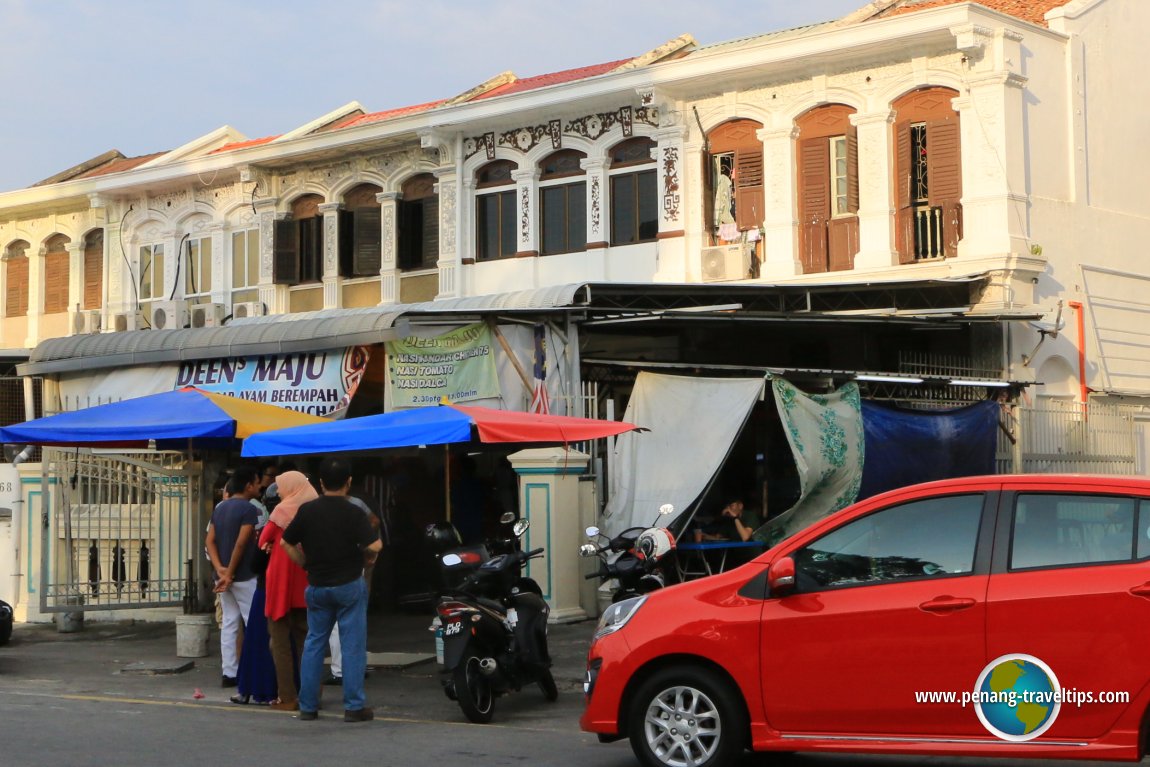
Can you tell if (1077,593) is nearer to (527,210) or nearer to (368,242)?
(527,210)

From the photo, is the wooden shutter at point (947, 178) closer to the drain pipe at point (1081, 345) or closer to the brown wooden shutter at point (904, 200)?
the brown wooden shutter at point (904, 200)

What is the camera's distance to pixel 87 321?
92.7 feet

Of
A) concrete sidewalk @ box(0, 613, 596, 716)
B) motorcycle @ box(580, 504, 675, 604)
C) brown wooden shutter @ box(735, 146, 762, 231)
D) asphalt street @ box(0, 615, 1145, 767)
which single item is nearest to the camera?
asphalt street @ box(0, 615, 1145, 767)

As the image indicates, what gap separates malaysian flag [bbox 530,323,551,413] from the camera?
1536cm

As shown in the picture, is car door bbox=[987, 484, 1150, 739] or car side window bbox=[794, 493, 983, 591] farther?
car side window bbox=[794, 493, 983, 591]

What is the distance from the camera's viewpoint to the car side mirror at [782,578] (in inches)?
293

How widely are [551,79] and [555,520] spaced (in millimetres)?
12960

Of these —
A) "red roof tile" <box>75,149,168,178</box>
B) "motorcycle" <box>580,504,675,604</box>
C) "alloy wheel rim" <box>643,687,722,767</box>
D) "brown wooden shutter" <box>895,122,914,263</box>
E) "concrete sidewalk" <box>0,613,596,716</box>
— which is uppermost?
"red roof tile" <box>75,149,168,178</box>

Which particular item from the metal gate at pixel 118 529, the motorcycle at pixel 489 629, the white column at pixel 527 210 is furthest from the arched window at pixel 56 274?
the motorcycle at pixel 489 629

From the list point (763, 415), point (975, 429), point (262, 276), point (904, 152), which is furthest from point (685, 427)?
point (262, 276)

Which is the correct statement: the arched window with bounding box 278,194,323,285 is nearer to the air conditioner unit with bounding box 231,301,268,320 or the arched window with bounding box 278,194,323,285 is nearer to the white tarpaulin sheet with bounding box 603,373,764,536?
the air conditioner unit with bounding box 231,301,268,320

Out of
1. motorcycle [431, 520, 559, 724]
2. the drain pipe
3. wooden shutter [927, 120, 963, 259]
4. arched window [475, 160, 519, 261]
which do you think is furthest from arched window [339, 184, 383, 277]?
motorcycle [431, 520, 559, 724]

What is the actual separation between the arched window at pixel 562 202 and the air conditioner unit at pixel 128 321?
8617 mm

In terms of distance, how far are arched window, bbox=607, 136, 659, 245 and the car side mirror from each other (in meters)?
15.1
